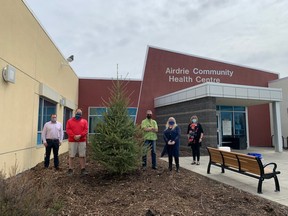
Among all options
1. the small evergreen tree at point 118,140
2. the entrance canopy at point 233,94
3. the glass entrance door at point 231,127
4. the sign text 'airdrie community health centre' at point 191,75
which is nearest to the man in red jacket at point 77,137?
the small evergreen tree at point 118,140

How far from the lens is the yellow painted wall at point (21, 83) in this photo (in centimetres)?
639

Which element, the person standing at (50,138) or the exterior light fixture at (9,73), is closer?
the exterior light fixture at (9,73)

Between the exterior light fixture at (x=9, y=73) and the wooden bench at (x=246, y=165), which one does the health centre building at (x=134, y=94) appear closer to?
the exterior light fixture at (x=9, y=73)

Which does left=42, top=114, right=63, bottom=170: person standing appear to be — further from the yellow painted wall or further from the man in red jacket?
the man in red jacket

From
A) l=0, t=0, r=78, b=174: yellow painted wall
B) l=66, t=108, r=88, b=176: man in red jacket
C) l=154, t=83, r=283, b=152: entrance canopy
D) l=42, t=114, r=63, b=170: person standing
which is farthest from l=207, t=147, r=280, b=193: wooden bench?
l=0, t=0, r=78, b=174: yellow painted wall

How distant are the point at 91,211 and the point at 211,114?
9.08 m

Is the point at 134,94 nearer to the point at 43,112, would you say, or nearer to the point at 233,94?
the point at 233,94

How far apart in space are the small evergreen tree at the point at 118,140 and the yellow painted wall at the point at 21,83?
2.21 m

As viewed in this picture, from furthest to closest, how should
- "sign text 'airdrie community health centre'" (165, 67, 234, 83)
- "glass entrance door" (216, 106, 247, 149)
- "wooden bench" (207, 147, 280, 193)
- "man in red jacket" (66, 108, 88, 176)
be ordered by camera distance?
1. "sign text 'airdrie community health centre'" (165, 67, 234, 83)
2. "glass entrance door" (216, 106, 247, 149)
3. "man in red jacket" (66, 108, 88, 176)
4. "wooden bench" (207, 147, 280, 193)

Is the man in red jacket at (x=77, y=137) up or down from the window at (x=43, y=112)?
down

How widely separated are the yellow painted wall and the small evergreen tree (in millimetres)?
2212

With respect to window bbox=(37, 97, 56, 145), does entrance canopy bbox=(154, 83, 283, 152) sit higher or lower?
higher

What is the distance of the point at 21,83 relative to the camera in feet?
24.3

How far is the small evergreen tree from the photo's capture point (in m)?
6.67
